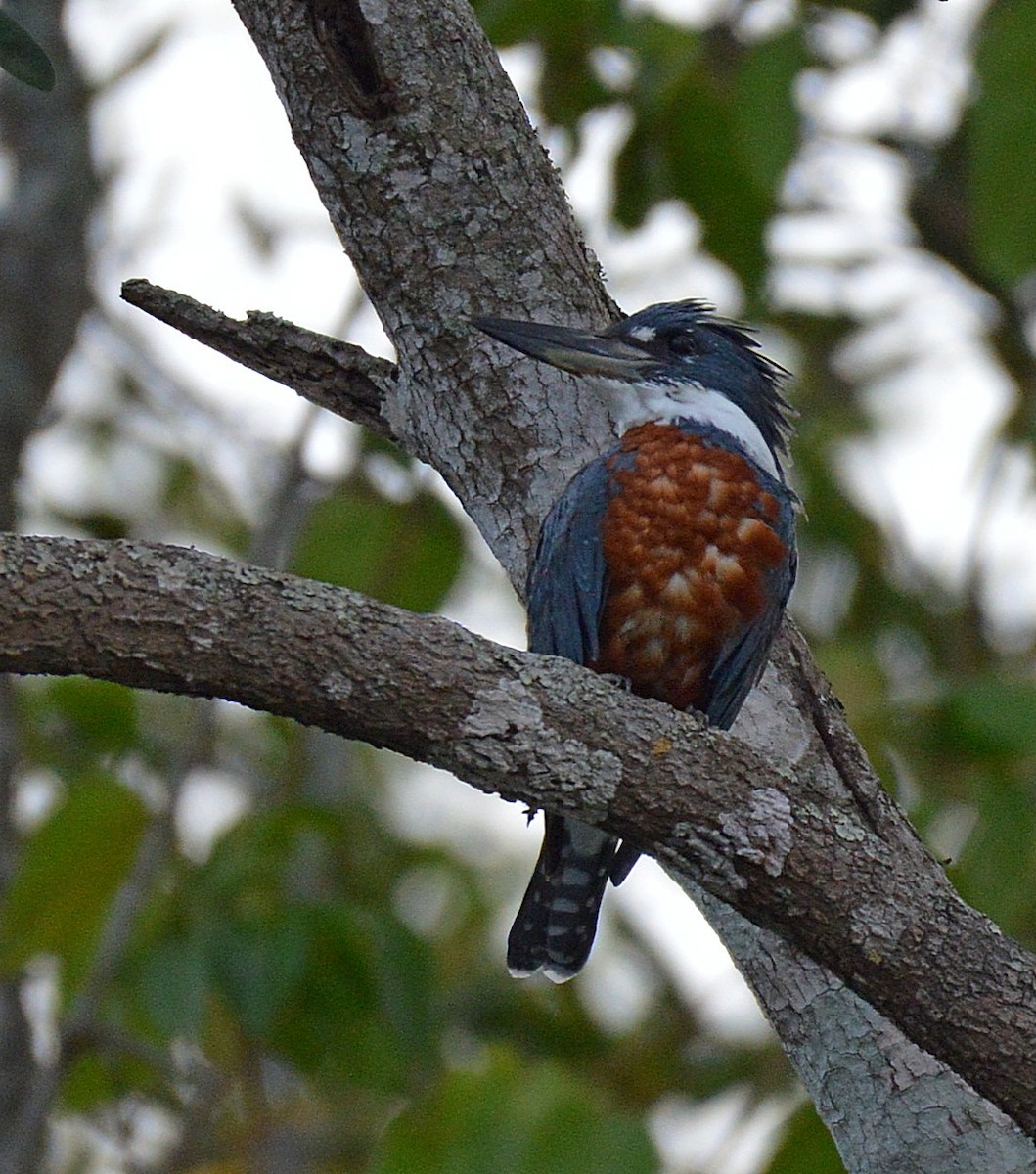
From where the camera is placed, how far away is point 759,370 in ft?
13.9

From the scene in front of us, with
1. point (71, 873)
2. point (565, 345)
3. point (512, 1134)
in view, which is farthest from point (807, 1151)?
point (71, 873)

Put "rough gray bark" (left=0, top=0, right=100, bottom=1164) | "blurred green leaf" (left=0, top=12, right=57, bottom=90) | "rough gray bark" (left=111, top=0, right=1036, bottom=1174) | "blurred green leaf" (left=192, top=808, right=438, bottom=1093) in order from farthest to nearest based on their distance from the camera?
"rough gray bark" (left=0, top=0, right=100, bottom=1164)
"blurred green leaf" (left=192, top=808, right=438, bottom=1093)
"rough gray bark" (left=111, top=0, right=1036, bottom=1174)
"blurred green leaf" (left=0, top=12, right=57, bottom=90)

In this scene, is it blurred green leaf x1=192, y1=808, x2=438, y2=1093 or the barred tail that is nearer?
the barred tail

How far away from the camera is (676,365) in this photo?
3947 mm

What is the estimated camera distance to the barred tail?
3455 millimetres

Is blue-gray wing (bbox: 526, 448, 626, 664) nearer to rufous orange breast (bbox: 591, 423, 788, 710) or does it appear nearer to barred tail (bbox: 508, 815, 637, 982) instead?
rufous orange breast (bbox: 591, 423, 788, 710)

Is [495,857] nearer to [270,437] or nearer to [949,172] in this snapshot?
[270,437]

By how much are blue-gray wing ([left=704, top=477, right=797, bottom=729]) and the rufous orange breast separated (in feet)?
0.06

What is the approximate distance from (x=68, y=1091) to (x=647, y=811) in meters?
3.12

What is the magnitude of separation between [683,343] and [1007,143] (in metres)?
0.82

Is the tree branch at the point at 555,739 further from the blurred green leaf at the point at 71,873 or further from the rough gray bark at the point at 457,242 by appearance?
the blurred green leaf at the point at 71,873

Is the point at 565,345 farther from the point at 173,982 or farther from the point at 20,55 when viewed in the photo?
the point at 173,982

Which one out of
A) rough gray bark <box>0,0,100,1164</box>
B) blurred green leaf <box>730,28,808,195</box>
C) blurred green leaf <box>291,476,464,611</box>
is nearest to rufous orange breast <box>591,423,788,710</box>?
blurred green leaf <box>730,28,808,195</box>

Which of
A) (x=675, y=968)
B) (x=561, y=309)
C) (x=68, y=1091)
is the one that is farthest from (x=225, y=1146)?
(x=561, y=309)
